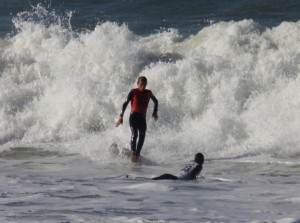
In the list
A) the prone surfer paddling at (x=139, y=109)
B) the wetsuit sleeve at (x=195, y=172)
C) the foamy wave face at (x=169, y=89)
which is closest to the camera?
the wetsuit sleeve at (x=195, y=172)

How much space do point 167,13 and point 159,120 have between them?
A: 28.9 feet

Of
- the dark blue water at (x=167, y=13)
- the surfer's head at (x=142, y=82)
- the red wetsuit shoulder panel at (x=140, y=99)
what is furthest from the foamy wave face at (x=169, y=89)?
the dark blue water at (x=167, y=13)

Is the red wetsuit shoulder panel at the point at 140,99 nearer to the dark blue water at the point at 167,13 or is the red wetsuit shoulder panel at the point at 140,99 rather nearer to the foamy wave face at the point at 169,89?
the foamy wave face at the point at 169,89

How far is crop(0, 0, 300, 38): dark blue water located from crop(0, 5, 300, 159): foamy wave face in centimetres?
326

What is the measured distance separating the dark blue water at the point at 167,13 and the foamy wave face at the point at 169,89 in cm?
326

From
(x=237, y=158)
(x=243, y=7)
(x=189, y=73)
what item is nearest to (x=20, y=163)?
(x=237, y=158)

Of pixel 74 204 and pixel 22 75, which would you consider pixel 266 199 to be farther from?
pixel 22 75

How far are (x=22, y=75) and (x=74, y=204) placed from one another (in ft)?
35.4

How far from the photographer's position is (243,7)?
74.1 ft

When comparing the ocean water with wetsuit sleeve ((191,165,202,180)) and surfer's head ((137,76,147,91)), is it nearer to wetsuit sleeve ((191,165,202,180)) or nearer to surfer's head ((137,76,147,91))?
wetsuit sleeve ((191,165,202,180))

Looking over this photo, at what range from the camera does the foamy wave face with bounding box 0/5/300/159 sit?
44.4 feet

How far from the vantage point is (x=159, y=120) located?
49.2 feet

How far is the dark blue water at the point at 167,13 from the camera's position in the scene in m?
21.6

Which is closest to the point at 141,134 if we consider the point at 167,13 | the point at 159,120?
the point at 159,120
